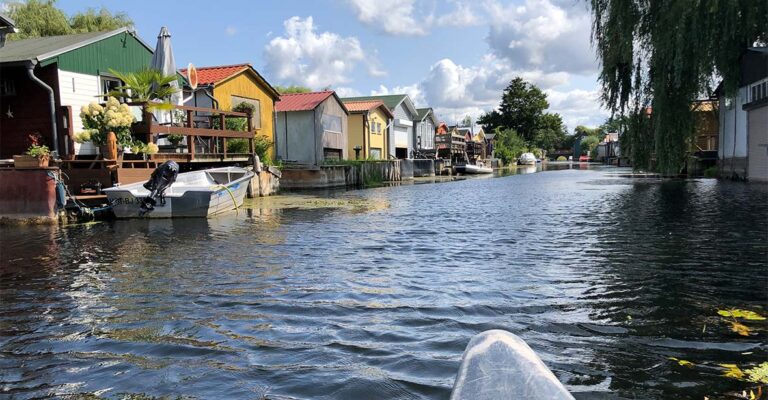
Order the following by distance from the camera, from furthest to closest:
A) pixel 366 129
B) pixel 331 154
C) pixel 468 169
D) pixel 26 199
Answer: pixel 468 169 < pixel 366 129 < pixel 331 154 < pixel 26 199

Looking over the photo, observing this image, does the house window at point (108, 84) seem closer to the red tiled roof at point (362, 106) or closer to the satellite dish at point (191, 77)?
the satellite dish at point (191, 77)

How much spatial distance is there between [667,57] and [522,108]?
89.3 metres

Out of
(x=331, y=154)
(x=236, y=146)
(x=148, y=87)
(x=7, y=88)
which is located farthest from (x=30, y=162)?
(x=331, y=154)

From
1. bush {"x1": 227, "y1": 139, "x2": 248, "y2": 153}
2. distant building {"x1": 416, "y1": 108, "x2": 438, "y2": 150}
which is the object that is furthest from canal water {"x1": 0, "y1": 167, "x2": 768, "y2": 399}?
distant building {"x1": 416, "y1": 108, "x2": 438, "y2": 150}

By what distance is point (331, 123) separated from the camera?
37.6 metres

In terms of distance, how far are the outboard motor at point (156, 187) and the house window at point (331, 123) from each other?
20.4m

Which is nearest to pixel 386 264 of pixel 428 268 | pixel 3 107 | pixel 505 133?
pixel 428 268

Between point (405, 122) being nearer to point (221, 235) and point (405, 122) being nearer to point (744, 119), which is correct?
point (744, 119)

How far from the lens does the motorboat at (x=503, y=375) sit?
2609 millimetres

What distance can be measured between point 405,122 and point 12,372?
166 feet

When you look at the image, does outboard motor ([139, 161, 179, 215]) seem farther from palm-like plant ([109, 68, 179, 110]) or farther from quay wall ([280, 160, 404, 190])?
quay wall ([280, 160, 404, 190])

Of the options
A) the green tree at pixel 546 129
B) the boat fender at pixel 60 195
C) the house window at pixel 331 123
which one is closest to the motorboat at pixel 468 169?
the house window at pixel 331 123

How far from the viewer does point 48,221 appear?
14.9 m

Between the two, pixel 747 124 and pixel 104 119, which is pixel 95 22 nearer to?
pixel 104 119
